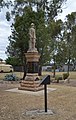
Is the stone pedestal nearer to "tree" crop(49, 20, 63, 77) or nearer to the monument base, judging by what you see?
the monument base

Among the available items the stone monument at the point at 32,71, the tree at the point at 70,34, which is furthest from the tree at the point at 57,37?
the stone monument at the point at 32,71

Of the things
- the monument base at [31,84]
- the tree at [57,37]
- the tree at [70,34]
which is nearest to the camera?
the monument base at [31,84]

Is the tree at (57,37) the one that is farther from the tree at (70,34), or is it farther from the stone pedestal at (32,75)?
the stone pedestal at (32,75)

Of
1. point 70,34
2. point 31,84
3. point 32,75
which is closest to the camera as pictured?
point 31,84

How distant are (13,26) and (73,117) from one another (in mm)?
17994

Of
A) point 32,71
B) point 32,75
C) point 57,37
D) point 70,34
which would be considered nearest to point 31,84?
point 32,75

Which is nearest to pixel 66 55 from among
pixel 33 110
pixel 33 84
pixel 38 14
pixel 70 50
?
pixel 70 50

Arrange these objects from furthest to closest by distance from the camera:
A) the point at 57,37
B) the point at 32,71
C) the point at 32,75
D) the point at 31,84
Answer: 1. the point at 57,37
2. the point at 32,71
3. the point at 32,75
4. the point at 31,84

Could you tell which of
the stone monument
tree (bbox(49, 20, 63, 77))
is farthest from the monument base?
tree (bbox(49, 20, 63, 77))

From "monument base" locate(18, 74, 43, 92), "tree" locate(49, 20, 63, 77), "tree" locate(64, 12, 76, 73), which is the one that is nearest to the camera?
"monument base" locate(18, 74, 43, 92)

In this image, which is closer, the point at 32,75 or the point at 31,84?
the point at 31,84

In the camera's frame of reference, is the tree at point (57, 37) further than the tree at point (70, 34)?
No

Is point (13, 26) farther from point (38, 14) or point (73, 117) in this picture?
point (73, 117)

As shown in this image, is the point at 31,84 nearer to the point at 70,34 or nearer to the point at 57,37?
the point at 57,37
